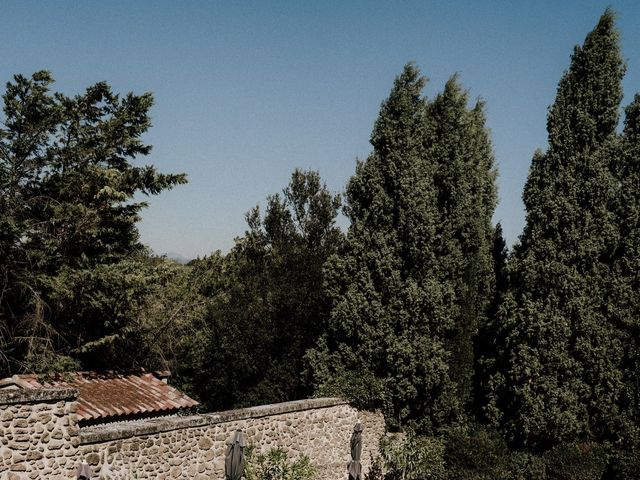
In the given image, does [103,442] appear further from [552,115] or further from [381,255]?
[552,115]

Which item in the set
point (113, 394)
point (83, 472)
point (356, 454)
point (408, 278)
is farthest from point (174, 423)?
point (408, 278)

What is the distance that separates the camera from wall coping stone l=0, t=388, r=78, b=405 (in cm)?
852

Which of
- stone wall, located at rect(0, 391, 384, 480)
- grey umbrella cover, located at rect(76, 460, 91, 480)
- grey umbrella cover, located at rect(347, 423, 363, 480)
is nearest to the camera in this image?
stone wall, located at rect(0, 391, 384, 480)

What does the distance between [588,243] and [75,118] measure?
14.4 meters

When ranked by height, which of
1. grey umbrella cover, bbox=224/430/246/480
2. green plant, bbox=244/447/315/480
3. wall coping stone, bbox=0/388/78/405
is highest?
wall coping stone, bbox=0/388/78/405

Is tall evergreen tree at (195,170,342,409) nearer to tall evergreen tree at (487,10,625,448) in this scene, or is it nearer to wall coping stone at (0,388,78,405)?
tall evergreen tree at (487,10,625,448)

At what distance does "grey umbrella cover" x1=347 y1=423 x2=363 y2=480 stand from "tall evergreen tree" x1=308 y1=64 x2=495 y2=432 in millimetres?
1309

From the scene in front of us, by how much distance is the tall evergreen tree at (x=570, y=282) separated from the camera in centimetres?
1448

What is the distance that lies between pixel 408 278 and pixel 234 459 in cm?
711

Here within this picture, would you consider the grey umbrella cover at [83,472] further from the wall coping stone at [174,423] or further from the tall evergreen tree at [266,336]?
the tall evergreen tree at [266,336]

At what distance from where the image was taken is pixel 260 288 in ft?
68.5

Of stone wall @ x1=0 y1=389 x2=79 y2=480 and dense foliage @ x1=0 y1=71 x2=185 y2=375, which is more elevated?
dense foliage @ x1=0 y1=71 x2=185 y2=375

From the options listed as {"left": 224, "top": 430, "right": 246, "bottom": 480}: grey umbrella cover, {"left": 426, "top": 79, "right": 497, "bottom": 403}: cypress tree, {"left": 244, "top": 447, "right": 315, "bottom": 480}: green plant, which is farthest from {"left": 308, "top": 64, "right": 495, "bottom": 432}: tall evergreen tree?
{"left": 224, "top": 430, "right": 246, "bottom": 480}: grey umbrella cover

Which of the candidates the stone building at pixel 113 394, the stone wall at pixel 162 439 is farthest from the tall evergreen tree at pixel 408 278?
the stone building at pixel 113 394
